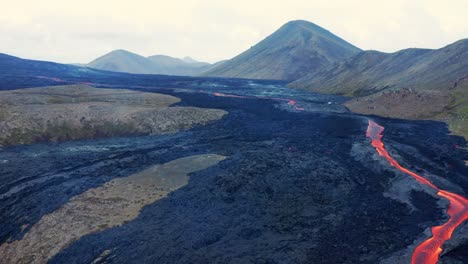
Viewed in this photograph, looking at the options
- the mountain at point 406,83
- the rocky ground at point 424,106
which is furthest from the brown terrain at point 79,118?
the mountain at point 406,83

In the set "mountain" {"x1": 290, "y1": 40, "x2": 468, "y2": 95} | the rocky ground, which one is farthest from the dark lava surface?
"mountain" {"x1": 290, "y1": 40, "x2": 468, "y2": 95}

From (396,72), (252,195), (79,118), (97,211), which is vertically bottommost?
(97,211)

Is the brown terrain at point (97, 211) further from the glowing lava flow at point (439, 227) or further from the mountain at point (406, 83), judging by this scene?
the mountain at point (406, 83)

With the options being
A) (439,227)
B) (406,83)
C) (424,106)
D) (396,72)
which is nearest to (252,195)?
(439,227)

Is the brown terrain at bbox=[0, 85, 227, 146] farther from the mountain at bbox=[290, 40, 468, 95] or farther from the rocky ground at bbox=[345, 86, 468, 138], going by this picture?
the mountain at bbox=[290, 40, 468, 95]

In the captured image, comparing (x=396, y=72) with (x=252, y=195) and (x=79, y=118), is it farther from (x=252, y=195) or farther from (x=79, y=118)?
(x=252, y=195)

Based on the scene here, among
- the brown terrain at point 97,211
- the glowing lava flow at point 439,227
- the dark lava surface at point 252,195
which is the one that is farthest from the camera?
the dark lava surface at point 252,195

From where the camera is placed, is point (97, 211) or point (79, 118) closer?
point (97, 211)

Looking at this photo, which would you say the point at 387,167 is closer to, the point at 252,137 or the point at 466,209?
the point at 466,209
